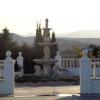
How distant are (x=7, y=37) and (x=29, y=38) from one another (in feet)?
78.0

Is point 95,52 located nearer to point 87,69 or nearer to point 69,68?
point 69,68

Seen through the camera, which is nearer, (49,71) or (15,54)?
(49,71)

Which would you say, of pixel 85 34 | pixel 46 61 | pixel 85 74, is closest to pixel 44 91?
pixel 85 74

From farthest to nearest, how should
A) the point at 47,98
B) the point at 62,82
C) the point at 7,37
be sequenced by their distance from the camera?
1. the point at 7,37
2. the point at 62,82
3. the point at 47,98

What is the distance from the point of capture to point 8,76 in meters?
17.2

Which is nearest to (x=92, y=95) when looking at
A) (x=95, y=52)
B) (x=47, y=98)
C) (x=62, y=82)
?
(x=47, y=98)

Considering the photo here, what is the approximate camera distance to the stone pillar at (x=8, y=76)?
17.1 m

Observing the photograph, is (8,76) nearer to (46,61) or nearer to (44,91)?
(44,91)

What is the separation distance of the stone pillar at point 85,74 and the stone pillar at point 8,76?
256 centimetres

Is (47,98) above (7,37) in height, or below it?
below

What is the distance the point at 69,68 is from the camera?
29.1 meters

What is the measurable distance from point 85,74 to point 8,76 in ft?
9.35

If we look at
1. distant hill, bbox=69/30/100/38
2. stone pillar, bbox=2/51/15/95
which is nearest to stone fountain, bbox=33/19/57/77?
stone pillar, bbox=2/51/15/95

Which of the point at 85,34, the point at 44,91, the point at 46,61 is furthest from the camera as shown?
the point at 85,34
